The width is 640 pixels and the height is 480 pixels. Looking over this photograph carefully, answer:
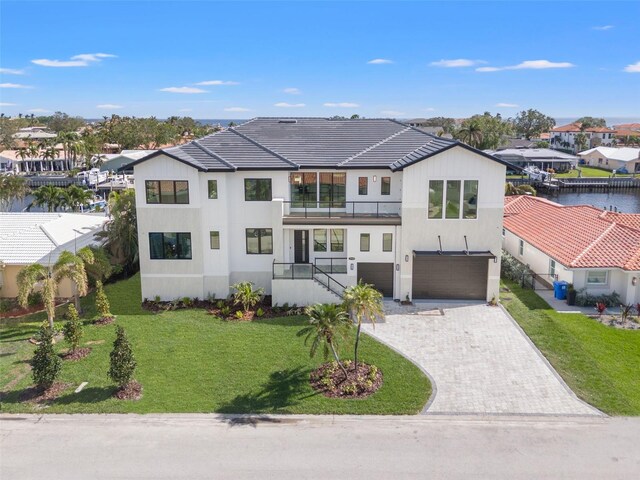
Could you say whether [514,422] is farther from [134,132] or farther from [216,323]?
[134,132]

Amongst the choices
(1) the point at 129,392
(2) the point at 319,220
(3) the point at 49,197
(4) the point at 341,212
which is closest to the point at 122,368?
(1) the point at 129,392

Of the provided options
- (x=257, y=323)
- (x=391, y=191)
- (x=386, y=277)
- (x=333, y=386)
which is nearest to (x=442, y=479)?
(x=333, y=386)

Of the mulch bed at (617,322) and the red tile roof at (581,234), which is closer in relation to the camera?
the mulch bed at (617,322)

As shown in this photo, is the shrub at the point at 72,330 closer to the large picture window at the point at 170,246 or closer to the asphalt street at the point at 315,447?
the asphalt street at the point at 315,447

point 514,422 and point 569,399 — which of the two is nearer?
point 514,422

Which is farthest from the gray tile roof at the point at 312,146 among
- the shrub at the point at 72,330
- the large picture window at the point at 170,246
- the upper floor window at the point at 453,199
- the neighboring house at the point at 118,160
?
the neighboring house at the point at 118,160

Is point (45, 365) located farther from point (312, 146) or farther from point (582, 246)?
point (582, 246)
